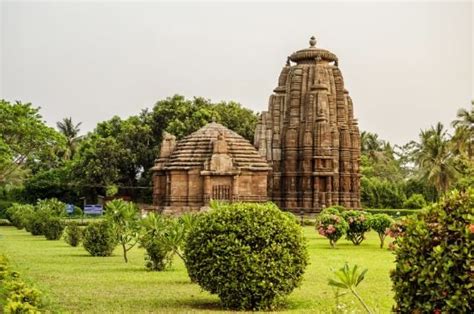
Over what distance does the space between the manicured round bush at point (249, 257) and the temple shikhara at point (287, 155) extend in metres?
28.7

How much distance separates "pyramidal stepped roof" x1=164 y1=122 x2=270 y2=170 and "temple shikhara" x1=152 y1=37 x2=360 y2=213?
6cm

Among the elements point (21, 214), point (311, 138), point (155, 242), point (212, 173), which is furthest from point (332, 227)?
point (311, 138)

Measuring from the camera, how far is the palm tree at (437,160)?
5472 centimetres

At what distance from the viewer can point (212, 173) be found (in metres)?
40.1

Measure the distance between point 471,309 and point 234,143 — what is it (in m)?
35.5

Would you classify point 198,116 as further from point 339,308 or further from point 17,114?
point 339,308

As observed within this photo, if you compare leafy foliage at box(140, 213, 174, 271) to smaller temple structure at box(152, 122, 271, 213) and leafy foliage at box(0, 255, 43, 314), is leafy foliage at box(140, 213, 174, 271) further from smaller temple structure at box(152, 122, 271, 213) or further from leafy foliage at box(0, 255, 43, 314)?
smaller temple structure at box(152, 122, 271, 213)

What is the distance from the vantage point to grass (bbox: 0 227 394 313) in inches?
448

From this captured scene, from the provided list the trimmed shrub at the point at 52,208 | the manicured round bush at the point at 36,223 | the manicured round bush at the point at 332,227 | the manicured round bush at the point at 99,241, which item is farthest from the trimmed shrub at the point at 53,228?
the manicured round bush at the point at 332,227

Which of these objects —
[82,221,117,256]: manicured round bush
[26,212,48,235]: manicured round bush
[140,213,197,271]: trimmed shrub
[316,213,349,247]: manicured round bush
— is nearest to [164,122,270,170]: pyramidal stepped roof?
[26,212,48,235]: manicured round bush

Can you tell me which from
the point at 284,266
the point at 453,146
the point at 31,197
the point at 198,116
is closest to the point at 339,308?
the point at 284,266

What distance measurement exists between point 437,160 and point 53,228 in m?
34.7

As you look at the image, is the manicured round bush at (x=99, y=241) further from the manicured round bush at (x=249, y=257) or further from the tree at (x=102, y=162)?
the tree at (x=102, y=162)

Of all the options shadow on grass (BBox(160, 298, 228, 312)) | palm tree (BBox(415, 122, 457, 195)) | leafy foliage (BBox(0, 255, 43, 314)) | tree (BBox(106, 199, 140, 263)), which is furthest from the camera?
palm tree (BBox(415, 122, 457, 195))
